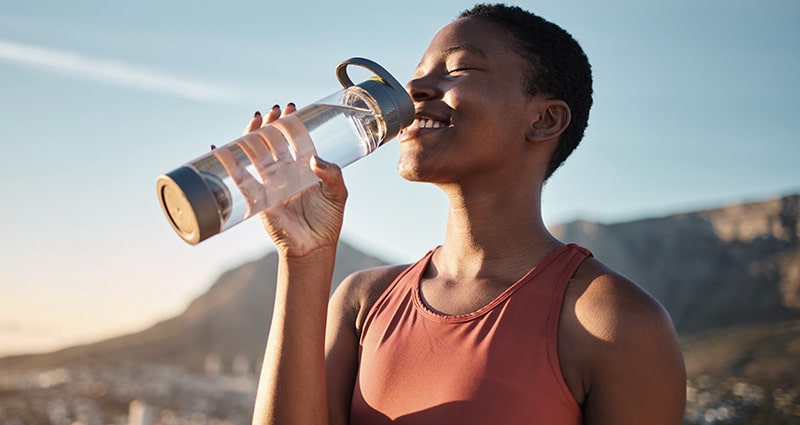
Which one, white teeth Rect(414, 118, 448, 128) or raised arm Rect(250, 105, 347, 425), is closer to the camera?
raised arm Rect(250, 105, 347, 425)

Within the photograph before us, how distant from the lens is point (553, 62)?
2.05 meters

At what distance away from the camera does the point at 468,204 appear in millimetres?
1987

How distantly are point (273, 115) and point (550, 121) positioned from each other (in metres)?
0.71

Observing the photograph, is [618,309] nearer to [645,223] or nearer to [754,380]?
[754,380]

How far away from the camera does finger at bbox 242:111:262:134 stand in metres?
1.76

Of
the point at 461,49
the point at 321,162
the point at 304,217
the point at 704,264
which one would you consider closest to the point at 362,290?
the point at 304,217

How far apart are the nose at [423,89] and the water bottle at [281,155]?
0.11 meters

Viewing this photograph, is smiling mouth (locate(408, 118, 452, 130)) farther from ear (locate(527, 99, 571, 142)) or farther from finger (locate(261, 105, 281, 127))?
finger (locate(261, 105, 281, 127))

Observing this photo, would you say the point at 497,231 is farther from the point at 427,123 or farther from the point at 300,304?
the point at 300,304

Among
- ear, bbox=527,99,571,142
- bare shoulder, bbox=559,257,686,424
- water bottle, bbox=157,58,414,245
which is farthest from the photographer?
ear, bbox=527,99,571,142

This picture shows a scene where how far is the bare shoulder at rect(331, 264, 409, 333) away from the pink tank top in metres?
0.12

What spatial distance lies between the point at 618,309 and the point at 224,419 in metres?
17.8

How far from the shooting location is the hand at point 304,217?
1.76 meters

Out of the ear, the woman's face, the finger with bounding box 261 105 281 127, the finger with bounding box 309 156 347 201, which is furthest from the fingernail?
the ear
